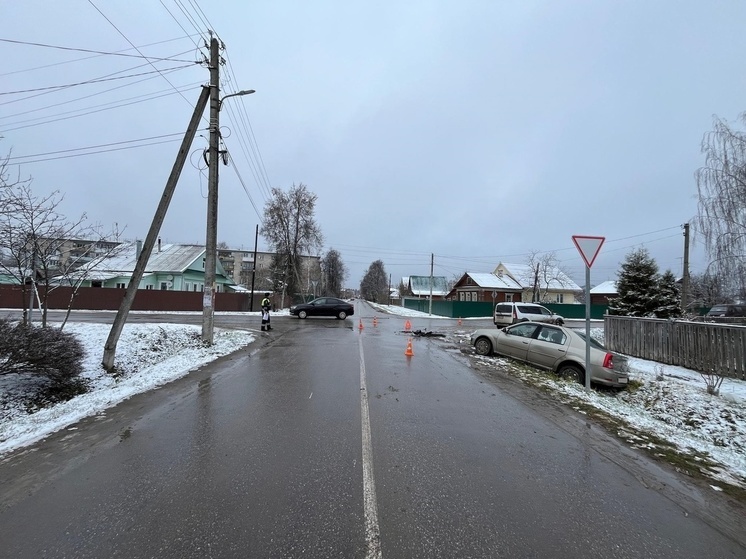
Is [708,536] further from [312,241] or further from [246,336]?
[312,241]

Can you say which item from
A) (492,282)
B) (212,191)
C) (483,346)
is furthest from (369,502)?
(492,282)

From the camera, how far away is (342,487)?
12.0 feet

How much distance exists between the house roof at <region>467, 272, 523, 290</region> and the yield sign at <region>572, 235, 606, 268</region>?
49.8m

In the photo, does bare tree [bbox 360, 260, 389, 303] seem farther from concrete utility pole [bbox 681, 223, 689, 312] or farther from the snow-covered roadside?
the snow-covered roadside

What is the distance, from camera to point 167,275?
4225cm

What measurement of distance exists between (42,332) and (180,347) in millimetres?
5409

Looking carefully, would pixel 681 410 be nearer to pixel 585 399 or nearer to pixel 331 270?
pixel 585 399

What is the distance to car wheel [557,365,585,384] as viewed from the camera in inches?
374

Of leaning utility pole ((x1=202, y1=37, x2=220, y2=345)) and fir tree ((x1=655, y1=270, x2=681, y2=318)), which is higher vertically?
leaning utility pole ((x1=202, y1=37, x2=220, y2=345))

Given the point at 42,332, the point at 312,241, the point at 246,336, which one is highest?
the point at 312,241

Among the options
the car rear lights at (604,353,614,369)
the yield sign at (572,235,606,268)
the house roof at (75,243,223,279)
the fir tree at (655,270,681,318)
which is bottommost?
the car rear lights at (604,353,614,369)

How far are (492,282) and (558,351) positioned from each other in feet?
164

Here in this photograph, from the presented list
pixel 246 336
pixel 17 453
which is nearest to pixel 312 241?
pixel 246 336

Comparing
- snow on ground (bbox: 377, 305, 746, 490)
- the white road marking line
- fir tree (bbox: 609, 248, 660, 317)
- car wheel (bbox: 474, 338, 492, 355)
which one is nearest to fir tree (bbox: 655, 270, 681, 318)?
fir tree (bbox: 609, 248, 660, 317)
